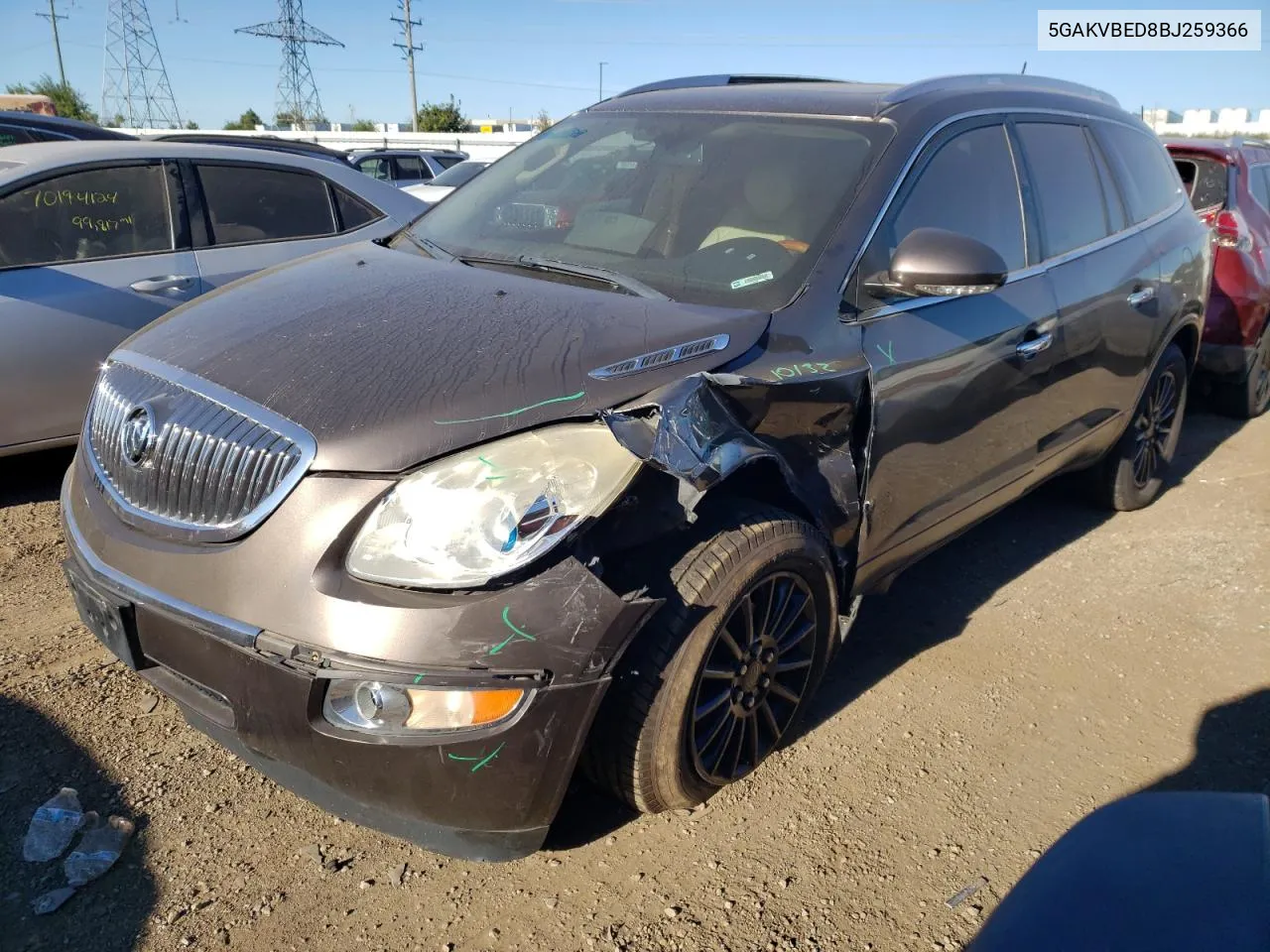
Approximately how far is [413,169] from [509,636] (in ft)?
54.5

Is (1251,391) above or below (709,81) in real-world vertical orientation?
below

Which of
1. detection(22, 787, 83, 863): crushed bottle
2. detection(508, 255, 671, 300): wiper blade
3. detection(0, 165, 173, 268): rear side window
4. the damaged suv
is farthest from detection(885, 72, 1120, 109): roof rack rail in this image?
detection(0, 165, 173, 268): rear side window

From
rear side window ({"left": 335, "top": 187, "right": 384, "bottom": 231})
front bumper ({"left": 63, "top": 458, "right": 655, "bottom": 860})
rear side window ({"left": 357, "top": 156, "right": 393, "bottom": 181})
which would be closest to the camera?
front bumper ({"left": 63, "top": 458, "right": 655, "bottom": 860})

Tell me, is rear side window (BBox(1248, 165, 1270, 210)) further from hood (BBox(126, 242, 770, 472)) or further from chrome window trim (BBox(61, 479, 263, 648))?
chrome window trim (BBox(61, 479, 263, 648))

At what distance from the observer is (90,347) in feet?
13.9

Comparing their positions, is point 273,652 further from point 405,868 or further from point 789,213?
point 789,213

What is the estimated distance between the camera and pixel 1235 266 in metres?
6.07

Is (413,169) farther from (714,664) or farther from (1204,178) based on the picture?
(714,664)

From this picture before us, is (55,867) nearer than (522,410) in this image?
No

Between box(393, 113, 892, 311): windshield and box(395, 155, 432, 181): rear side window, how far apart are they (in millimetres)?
14295

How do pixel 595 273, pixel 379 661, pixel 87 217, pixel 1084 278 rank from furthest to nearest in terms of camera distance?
pixel 87 217 < pixel 1084 278 < pixel 595 273 < pixel 379 661

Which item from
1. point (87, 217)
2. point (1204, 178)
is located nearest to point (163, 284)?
point (87, 217)

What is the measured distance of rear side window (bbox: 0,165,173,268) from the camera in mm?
4219

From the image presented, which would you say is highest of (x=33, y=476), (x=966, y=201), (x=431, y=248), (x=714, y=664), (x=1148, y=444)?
(x=966, y=201)
